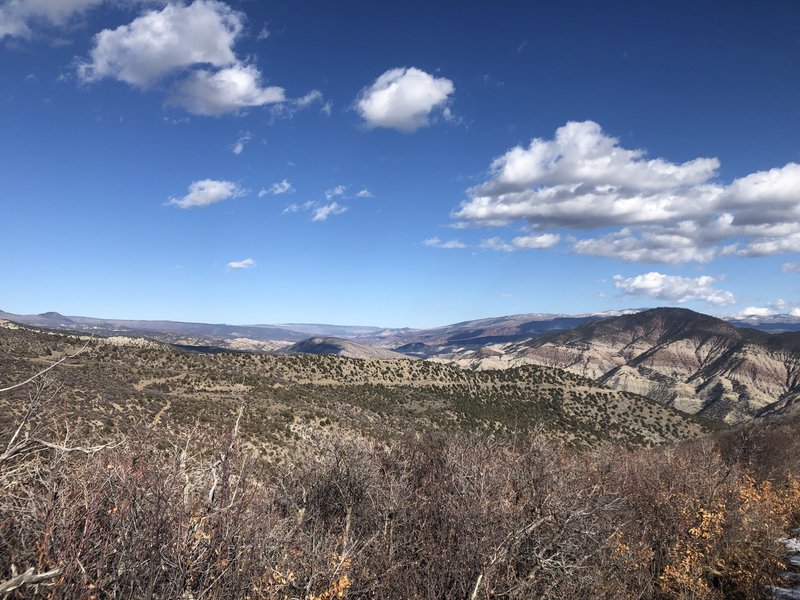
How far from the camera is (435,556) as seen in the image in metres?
11.5

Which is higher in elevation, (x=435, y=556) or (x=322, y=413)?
(x=435, y=556)

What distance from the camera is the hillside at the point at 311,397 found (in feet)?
121

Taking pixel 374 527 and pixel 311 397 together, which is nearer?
pixel 374 527

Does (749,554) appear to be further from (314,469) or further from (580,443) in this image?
(580,443)

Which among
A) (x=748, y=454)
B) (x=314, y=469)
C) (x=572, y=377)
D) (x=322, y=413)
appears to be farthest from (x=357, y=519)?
(x=572, y=377)

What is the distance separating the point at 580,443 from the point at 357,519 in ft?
159

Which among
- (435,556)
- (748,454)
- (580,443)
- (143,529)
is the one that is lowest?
(580,443)

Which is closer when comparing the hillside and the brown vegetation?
the brown vegetation

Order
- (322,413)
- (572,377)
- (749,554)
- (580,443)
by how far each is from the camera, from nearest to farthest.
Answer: (749,554) → (322,413) → (580,443) → (572,377)

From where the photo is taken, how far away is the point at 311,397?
5544 cm

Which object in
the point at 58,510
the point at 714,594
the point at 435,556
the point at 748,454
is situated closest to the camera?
the point at 58,510

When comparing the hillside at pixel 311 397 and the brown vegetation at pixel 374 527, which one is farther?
the hillside at pixel 311 397

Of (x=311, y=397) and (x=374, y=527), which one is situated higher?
(x=374, y=527)

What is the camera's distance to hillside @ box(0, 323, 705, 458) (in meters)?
37.0
